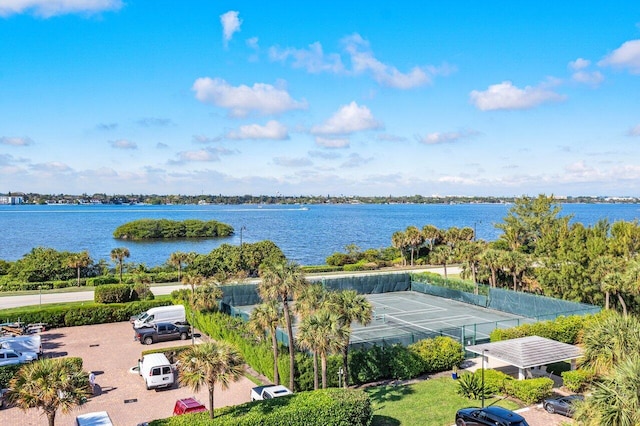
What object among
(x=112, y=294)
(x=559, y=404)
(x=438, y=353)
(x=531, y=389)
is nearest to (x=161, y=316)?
(x=112, y=294)

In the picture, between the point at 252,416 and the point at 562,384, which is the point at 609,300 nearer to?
the point at 562,384

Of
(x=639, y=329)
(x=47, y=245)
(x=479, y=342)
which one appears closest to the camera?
(x=639, y=329)

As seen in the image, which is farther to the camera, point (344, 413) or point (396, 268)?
point (396, 268)

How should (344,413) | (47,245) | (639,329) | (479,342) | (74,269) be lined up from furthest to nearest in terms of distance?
(47,245) → (74,269) → (479,342) → (639,329) → (344,413)

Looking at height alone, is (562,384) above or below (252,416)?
below

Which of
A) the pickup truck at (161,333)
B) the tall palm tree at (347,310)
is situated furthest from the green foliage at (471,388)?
the pickup truck at (161,333)

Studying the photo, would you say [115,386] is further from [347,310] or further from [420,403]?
[420,403]

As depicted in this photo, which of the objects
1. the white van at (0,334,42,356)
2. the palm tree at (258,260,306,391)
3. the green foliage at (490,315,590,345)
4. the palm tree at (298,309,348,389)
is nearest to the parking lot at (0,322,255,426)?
the white van at (0,334,42,356)

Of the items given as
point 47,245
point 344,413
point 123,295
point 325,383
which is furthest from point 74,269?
point 47,245
